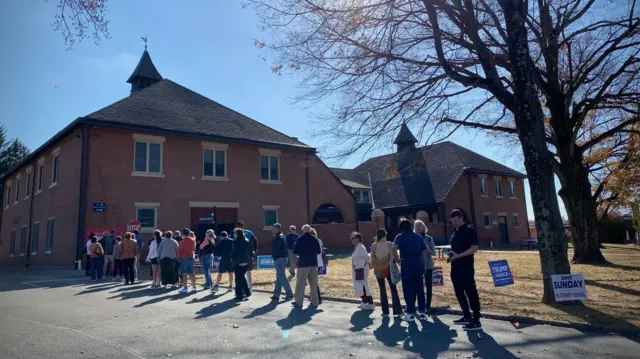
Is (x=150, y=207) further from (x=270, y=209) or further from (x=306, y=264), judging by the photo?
(x=306, y=264)

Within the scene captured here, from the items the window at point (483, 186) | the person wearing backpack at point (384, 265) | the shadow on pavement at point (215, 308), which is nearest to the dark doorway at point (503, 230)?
the window at point (483, 186)

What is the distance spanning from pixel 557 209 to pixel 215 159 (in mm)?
Answer: 18712

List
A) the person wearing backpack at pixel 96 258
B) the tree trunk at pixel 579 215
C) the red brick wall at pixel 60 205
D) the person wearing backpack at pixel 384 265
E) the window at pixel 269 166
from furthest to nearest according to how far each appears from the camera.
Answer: the window at pixel 269 166, the red brick wall at pixel 60 205, the tree trunk at pixel 579 215, the person wearing backpack at pixel 96 258, the person wearing backpack at pixel 384 265

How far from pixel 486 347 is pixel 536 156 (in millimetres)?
5105

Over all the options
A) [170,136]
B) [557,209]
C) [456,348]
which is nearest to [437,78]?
[557,209]

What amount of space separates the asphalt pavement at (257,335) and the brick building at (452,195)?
1065 inches

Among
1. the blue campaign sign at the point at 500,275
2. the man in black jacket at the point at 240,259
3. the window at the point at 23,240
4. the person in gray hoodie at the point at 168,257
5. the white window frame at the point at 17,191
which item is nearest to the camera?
the blue campaign sign at the point at 500,275

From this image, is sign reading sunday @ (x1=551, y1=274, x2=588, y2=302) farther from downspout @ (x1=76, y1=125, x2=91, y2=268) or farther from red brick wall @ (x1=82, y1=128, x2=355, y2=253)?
downspout @ (x1=76, y1=125, x2=91, y2=268)

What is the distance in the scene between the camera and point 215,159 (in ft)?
83.4

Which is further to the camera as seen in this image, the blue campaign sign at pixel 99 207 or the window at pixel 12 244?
the window at pixel 12 244

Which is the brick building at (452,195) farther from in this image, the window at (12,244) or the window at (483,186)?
the window at (12,244)

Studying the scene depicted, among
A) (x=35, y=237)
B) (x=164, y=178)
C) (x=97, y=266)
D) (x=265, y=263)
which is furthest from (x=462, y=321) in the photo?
(x=35, y=237)

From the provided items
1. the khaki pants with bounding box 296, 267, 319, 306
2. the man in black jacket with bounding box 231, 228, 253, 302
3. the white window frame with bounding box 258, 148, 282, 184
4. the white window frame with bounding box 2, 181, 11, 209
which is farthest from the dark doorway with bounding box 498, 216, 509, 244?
the white window frame with bounding box 2, 181, 11, 209

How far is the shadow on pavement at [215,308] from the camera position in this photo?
9.27 metres
